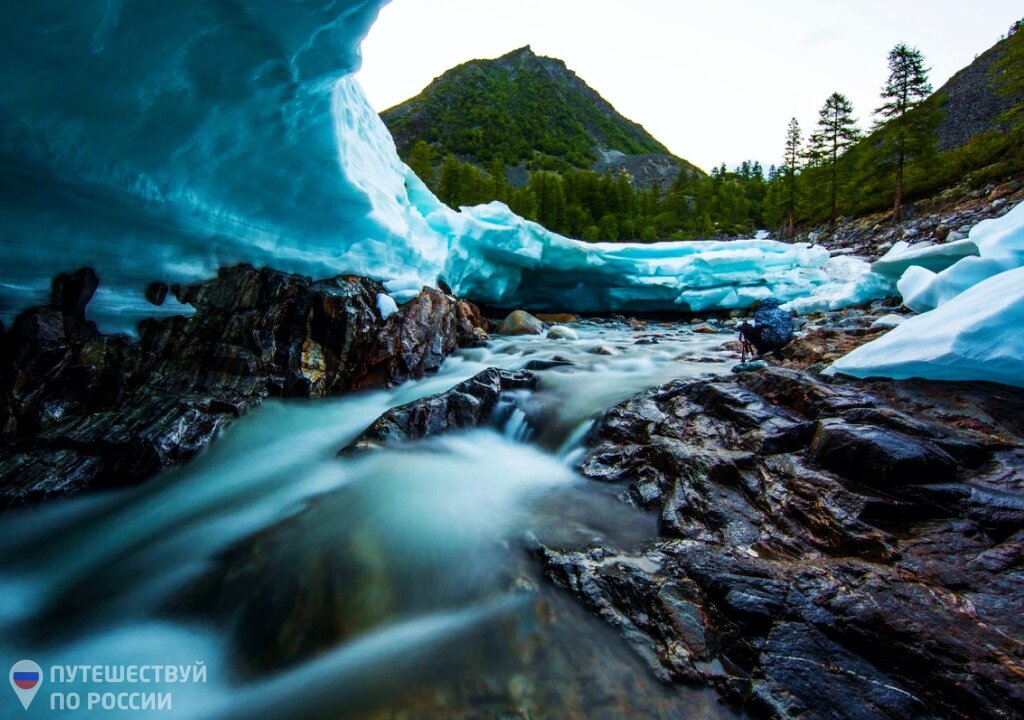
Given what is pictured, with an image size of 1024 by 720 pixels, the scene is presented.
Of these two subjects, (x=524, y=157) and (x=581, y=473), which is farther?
(x=524, y=157)

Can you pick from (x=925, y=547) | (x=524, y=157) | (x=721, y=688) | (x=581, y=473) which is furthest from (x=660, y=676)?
(x=524, y=157)

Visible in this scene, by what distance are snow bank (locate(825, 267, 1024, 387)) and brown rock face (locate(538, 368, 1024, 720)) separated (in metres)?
0.13

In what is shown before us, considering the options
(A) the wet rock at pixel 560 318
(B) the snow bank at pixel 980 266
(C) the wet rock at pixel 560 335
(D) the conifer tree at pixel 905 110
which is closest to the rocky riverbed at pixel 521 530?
(B) the snow bank at pixel 980 266

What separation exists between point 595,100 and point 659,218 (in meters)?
88.0

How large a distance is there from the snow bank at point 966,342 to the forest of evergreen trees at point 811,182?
2145cm

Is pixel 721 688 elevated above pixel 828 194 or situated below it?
below

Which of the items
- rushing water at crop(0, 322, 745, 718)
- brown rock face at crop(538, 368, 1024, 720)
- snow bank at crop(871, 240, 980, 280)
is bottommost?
rushing water at crop(0, 322, 745, 718)

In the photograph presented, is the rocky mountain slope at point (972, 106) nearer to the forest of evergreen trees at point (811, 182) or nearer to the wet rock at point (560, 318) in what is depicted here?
the forest of evergreen trees at point (811, 182)

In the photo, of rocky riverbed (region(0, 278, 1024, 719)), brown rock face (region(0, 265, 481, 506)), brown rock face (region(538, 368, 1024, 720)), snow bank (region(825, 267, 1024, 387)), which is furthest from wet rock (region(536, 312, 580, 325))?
brown rock face (region(538, 368, 1024, 720))

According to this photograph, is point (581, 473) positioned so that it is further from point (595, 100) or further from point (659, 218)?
point (595, 100)

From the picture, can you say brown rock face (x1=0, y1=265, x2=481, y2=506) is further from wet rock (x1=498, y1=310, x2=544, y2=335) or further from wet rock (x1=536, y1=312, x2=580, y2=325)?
wet rock (x1=536, y1=312, x2=580, y2=325)

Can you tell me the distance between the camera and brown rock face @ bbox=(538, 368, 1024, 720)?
1670mm

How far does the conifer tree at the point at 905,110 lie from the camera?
67.5ft

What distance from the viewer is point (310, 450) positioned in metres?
4.83
